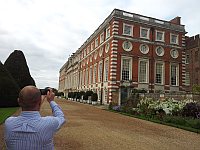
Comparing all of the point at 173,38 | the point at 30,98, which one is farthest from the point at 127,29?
the point at 30,98

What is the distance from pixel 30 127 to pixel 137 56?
112ft

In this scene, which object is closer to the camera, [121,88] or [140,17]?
[121,88]

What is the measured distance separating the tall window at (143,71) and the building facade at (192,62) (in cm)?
1063

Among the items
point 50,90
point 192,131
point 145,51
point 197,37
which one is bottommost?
point 192,131

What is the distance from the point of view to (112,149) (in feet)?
25.1

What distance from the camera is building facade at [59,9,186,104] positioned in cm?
3434

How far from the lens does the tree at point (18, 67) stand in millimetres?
27297

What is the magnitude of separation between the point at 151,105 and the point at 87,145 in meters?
12.0

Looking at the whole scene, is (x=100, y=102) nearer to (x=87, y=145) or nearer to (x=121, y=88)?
(x=121, y=88)

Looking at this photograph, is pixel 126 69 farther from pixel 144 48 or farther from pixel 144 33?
pixel 144 33

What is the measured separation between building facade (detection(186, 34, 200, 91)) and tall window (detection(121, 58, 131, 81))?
13252 mm

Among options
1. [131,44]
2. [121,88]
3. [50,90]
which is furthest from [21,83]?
[50,90]

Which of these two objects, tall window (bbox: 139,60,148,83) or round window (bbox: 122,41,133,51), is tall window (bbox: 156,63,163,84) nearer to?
tall window (bbox: 139,60,148,83)

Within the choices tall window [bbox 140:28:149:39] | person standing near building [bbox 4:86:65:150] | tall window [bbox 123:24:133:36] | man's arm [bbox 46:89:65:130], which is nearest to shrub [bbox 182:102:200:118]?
man's arm [bbox 46:89:65:130]
